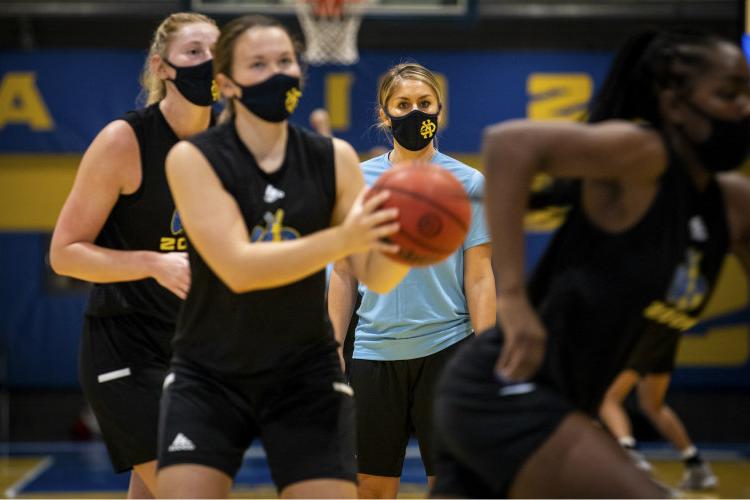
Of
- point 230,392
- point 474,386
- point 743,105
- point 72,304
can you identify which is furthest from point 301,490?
point 72,304

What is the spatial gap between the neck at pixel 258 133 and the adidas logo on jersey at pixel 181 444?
93 centimetres

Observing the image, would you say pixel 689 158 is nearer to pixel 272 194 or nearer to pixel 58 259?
pixel 272 194

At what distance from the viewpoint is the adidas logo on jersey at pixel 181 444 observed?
3.16m

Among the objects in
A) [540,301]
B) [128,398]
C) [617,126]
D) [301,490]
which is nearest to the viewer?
[617,126]

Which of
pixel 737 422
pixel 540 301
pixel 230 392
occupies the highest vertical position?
pixel 540 301

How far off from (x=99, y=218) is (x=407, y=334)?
1.45 metres

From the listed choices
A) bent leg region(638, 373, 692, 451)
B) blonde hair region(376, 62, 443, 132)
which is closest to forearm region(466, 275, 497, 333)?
blonde hair region(376, 62, 443, 132)

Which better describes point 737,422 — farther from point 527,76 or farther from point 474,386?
point 474,386

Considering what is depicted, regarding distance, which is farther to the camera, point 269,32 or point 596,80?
point 596,80

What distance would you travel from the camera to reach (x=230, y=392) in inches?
130

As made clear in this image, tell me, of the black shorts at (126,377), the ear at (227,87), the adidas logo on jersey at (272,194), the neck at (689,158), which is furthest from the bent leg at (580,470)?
the black shorts at (126,377)

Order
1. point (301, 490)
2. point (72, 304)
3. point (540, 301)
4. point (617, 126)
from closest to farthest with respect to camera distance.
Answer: point (617, 126), point (540, 301), point (301, 490), point (72, 304)

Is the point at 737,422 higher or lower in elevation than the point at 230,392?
lower

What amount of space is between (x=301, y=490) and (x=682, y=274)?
4.25 ft
